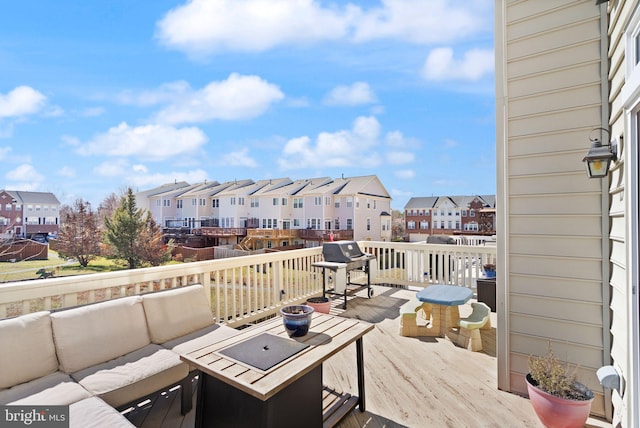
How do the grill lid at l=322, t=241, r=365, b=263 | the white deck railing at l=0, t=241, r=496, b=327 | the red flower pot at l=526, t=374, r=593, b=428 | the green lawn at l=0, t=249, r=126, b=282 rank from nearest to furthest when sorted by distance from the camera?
the red flower pot at l=526, t=374, r=593, b=428, the white deck railing at l=0, t=241, r=496, b=327, the grill lid at l=322, t=241, r=365, b=263, the green lawn at l=0, t=249, r=126, b=282

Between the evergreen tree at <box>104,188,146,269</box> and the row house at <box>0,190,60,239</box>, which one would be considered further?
the evergreen tree at <box>104,188,146,269</box>

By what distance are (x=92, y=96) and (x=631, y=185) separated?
17.0 metres

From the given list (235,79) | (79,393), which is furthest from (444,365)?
(235,79)

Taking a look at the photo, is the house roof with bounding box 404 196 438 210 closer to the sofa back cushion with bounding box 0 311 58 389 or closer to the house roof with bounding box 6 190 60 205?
the house roof with bounding box 6 190 60 205

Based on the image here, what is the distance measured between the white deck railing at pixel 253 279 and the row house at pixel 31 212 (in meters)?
11.5

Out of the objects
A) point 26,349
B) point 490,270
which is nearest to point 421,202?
point 490,270

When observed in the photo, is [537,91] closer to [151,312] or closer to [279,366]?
[279,366]

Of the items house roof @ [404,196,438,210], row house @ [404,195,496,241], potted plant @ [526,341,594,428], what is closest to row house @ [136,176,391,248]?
row house @ [404,195,496,241]

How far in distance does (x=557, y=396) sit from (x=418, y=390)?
977mm

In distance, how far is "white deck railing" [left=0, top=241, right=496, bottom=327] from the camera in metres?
2.32

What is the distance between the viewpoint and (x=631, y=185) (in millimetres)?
1626

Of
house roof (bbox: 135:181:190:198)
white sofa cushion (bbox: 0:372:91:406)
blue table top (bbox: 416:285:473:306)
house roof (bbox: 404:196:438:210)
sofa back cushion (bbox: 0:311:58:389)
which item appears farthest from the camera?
house roof (bbox: 404:196:438:210)

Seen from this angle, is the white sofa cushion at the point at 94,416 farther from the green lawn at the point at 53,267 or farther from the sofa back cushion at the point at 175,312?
the green lawn at the point at 53,267

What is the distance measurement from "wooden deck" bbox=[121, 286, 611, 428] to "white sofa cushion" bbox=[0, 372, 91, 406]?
562 mm
